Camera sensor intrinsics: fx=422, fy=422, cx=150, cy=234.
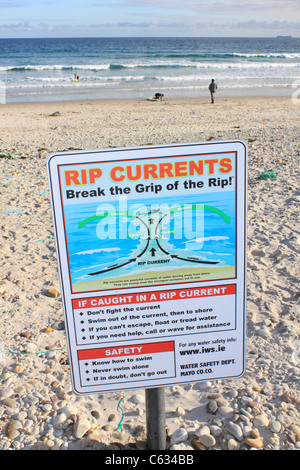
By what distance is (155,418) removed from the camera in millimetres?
2117

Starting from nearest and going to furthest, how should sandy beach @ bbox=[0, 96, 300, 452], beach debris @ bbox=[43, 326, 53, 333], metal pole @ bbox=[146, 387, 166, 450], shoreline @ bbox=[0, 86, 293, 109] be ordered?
metal pole @ bbox=[146, 387, 166, 450] < sandy beach @ bbox=[0, 96, 300, 452] < beach debris @ bbox=[43, 326, 53, 333] < shoreline @ bbox=[0, 86, 293, 109]

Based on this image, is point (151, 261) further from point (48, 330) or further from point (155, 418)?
point (48, 330)

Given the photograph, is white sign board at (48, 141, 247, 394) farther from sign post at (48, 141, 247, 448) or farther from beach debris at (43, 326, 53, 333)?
beach debris at (43, 326, 53, 333)

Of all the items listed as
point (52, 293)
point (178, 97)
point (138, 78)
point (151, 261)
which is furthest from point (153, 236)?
point (138, 78)

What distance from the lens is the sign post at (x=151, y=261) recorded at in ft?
5.51

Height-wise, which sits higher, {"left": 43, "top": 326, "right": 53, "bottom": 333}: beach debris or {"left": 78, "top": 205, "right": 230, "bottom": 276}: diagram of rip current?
{"left": 78, "top": 205, "right": 230, "bottom": 276}: diagram of rip current

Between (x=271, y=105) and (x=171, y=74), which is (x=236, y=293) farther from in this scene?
(x=171, y=74)

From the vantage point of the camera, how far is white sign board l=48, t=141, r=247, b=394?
1.68 meters

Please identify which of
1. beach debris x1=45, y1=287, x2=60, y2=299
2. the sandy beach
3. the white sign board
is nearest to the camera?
the white sign board

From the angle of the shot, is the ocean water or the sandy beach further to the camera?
the ocean water

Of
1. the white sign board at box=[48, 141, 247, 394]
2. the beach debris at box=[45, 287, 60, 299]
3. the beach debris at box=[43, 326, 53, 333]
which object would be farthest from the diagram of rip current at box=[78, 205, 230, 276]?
the beach debris at box=[45, 287, 60, 299]

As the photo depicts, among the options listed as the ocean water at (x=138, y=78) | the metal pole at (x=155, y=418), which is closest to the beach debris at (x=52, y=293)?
the metal pole at (x=155, y=418)

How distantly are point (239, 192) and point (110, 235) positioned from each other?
57 cm

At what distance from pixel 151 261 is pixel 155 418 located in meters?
0.89
